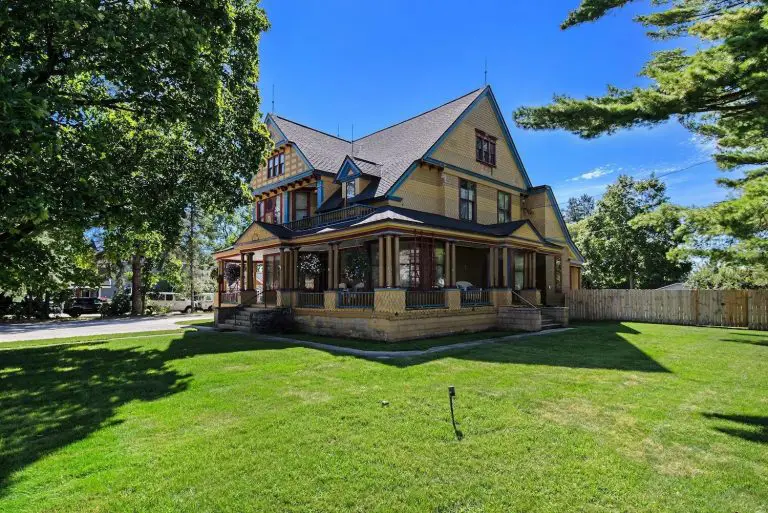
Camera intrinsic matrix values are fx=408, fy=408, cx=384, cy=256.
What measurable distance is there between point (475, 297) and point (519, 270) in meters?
5.51

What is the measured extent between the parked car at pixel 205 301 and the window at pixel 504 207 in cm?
3266

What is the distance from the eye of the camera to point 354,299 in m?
15.9

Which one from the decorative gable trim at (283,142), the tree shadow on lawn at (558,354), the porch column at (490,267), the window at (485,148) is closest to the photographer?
the tree shadow on lawn at (558,354)

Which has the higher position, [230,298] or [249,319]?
[230,298]

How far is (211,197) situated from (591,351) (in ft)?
50.9

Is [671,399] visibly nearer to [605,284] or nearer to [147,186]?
[147,186]

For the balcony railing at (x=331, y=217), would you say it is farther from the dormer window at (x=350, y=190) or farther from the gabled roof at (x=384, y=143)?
the dormer window at (x=350, y=190)

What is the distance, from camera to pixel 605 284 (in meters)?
42.2

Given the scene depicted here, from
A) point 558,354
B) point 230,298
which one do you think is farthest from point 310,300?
point 558,354

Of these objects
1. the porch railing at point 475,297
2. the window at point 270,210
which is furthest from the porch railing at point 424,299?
the window at point 270,210

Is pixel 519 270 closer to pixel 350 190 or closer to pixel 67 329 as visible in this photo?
pixel 350 190

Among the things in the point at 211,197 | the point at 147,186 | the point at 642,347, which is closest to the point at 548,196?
the point at 642,347

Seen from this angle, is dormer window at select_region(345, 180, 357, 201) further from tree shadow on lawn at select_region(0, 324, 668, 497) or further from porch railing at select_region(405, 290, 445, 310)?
tree shadow on lawn at select_region(0, 324, 668, 497)

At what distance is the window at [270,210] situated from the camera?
23617 mm
